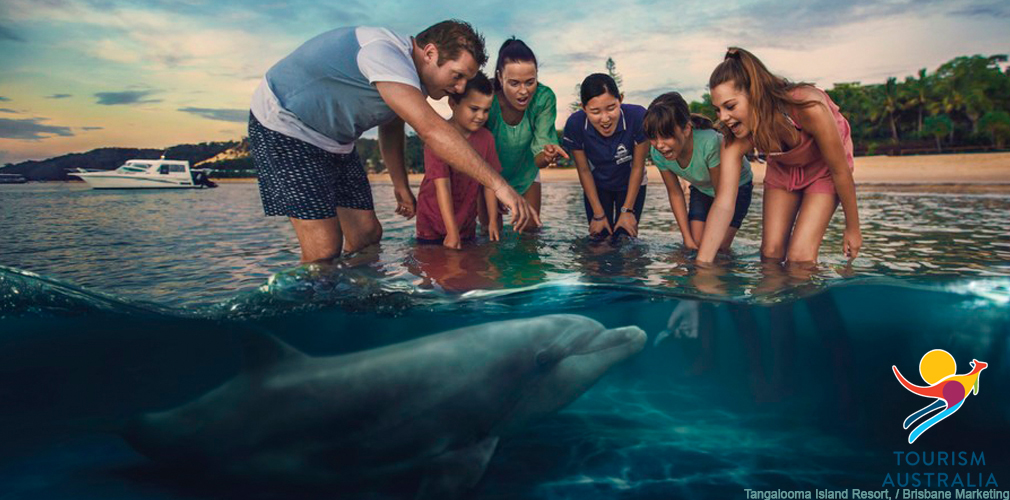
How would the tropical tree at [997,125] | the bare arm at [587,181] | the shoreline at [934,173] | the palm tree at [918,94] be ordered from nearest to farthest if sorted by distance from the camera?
the bare arm at [587,181]
the shoreline at [934,173]
the tropical tree at [997,125]
the palm tree at [918,94]

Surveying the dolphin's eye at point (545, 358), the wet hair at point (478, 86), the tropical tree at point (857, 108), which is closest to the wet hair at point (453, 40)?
the wet hair at point (478, 86)

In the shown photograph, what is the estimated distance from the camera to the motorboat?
2352cm

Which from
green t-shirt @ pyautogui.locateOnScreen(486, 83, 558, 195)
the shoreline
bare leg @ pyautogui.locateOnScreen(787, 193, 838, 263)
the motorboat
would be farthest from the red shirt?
the motorboat

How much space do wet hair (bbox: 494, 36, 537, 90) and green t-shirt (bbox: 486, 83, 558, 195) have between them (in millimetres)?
552

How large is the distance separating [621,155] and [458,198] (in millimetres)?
2011

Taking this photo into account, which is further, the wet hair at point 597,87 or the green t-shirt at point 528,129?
the green t-shirt at point 528,129

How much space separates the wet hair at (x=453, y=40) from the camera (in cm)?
466

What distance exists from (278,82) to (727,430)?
4.46 meters

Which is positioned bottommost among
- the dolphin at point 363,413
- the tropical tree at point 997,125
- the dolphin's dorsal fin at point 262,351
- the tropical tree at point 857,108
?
the dolphin at point 363,413

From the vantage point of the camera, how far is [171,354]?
5277 millimetres

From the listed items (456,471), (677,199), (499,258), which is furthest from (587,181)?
(456,471)

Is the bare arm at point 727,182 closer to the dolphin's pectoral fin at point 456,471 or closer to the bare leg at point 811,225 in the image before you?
the bare leg at point 811,225

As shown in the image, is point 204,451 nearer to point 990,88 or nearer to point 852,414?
point 852,414

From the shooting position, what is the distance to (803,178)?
5910 millimetres
